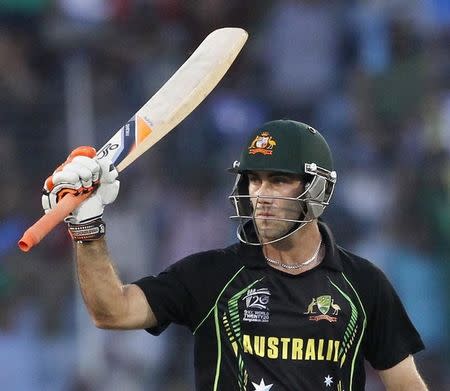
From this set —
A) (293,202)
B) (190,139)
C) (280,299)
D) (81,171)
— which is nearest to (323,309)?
(280,299)

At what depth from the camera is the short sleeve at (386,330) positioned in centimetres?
415

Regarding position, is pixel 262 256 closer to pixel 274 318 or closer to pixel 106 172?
pixel 274 318

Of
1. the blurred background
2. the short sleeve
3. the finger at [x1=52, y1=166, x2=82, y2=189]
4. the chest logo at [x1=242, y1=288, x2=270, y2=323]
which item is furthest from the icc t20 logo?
the blurred background

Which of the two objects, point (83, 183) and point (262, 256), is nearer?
point (83, 183)

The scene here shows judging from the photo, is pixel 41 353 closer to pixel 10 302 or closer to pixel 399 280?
pixel 10 302

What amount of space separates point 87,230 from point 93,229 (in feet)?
0.06

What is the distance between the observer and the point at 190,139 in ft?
25.9

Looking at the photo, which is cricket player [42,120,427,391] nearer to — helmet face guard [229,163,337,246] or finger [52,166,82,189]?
helmet face guard [229,163,337,246]

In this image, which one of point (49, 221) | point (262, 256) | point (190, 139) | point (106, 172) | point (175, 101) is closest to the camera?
point (49, 221)

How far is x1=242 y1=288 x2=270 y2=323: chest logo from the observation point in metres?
4.02

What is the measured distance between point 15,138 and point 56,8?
1057mm

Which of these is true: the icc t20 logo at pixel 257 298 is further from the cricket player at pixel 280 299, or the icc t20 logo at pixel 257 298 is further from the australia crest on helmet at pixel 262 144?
the australia crest on helmet at pixel 262 144

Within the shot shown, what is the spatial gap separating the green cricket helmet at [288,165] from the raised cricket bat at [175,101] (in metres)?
0.30

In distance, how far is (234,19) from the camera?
8531mm
